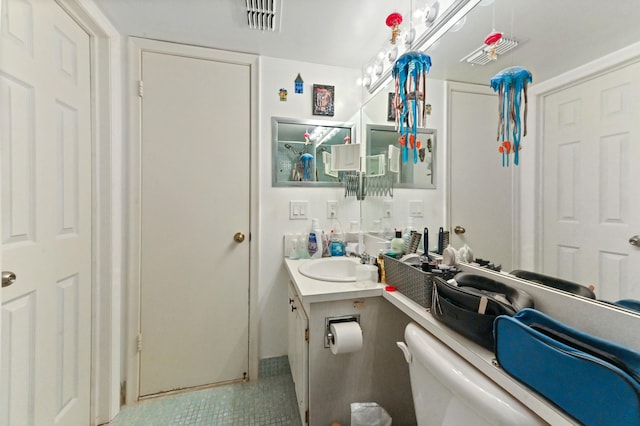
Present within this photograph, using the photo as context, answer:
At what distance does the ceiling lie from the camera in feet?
2.15

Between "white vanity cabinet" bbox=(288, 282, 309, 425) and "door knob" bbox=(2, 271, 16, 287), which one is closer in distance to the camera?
"door knob" bbox=(2, 271, 16, 287)

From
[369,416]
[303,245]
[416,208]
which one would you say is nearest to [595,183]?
[416,208]

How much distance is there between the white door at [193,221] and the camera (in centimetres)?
158

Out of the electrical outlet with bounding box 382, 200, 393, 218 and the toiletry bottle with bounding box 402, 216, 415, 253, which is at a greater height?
the electrical outlet with bounding box 382, 200, 393, 218

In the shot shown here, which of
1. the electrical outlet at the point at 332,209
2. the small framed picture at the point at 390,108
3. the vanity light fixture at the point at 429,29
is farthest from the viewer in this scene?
the electrical outlet at the point at 332,209

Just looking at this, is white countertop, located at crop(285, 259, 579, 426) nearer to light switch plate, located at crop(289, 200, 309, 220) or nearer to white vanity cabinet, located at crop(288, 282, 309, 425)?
white vanity cabinet, located at crop(288, 282, 309, 425)

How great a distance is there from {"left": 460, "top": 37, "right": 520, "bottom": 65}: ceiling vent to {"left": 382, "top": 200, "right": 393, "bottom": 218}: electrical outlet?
829mm

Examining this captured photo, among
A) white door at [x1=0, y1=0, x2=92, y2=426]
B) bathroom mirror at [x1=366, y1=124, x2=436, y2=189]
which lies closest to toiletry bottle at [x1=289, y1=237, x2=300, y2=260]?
bathroom mirror at [x1=366, y1=124, x2=436, y2=189]

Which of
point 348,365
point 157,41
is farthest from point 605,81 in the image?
point 157,41

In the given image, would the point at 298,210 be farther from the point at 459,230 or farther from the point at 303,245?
the point at 459,230

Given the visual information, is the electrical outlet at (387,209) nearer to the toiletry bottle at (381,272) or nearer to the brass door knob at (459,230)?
the toiletry bottle at (381,272)

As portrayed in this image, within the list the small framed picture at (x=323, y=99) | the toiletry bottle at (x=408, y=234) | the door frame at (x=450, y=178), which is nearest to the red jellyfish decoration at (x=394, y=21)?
the door frame at (x=450, y=178)

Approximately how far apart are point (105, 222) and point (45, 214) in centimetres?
35

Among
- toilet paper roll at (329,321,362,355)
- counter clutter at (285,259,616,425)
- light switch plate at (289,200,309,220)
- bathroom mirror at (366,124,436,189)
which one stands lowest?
toilet paper roll at (329,321,362,355)
